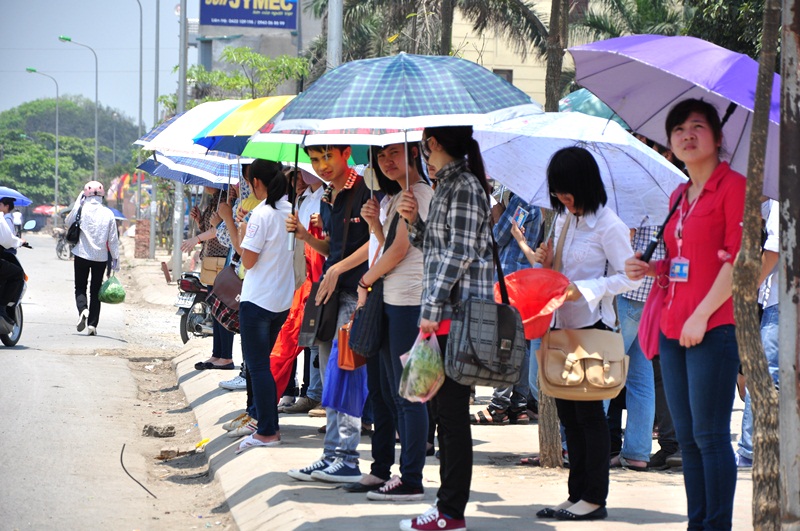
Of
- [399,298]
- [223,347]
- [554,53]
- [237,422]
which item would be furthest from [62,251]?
[399,298]

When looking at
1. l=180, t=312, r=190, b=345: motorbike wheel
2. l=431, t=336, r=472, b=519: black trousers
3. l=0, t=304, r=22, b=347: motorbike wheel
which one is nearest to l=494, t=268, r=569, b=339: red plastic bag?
l=431, t=336, r=472, b=519: black trousers

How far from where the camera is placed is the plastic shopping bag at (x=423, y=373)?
4863 millimetres

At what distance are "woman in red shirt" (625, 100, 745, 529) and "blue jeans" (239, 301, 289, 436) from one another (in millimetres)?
3359

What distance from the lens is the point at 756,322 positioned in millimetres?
3994

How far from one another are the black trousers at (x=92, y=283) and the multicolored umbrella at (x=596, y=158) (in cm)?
923

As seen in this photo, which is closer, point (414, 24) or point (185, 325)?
point (185, 325)

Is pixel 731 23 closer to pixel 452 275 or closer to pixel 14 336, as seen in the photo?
pixel 14 336

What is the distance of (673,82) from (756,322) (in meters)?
1.60

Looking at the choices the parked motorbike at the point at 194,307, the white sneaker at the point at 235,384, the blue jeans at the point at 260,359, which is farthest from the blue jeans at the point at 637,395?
the parked motorbike at the point at 194,307

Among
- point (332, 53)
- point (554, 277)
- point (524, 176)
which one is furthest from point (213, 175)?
point (554, 277)

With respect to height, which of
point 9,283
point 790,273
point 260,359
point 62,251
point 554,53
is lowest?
point 62,251

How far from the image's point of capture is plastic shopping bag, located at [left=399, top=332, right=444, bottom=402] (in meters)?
4.86

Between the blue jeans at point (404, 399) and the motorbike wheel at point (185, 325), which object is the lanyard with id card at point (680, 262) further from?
the motorbike wheel at point (185, 325)

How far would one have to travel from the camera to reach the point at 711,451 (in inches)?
173
